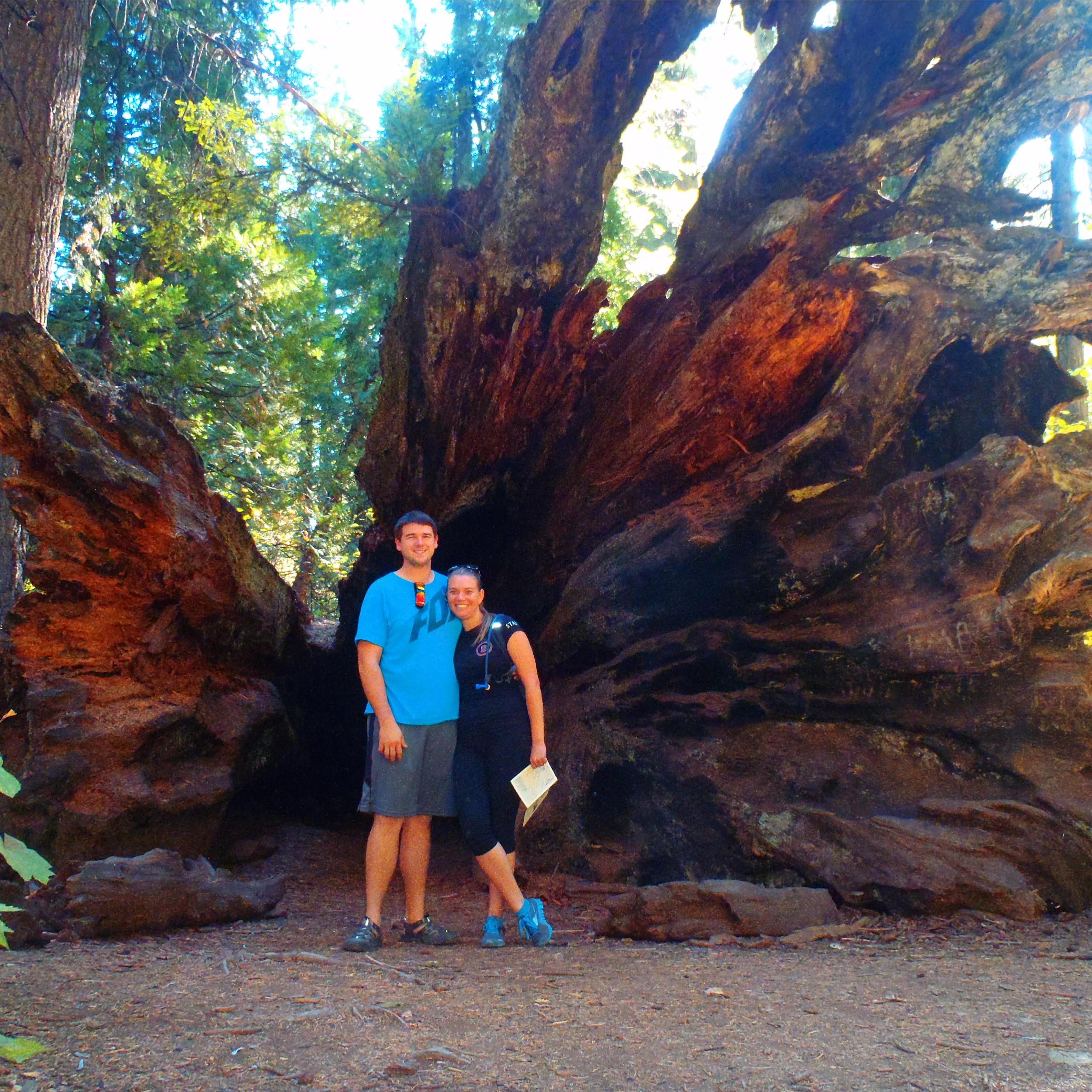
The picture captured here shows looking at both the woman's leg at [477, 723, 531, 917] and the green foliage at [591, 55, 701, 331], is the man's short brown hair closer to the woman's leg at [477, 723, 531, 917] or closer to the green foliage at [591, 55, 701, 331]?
the woman's leg at [477, 723, 531, 917]

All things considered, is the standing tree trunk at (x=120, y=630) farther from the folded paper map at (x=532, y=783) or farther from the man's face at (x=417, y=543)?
the folded paper map at (x=532, y=783)

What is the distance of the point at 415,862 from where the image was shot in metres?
4.72

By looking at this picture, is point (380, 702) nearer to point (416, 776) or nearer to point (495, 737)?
point (416, 776)

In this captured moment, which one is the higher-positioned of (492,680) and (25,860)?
(492,680)

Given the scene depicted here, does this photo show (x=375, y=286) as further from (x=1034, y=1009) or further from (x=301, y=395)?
(x=1034, y=1009)

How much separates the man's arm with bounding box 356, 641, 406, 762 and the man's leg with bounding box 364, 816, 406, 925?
38cm

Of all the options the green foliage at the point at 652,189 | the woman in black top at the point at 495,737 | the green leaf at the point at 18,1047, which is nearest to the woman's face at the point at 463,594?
the woman in black top at the point at 495,737

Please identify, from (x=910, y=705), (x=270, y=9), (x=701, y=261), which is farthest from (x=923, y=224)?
(x=270, y=9)

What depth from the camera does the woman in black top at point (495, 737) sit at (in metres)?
4.63

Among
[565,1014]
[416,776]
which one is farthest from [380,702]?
[565,1014]

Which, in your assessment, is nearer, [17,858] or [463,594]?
[17,858]

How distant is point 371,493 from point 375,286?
21.1 ft

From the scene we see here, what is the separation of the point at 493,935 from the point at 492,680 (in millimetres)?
1346

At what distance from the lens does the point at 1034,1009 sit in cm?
338
